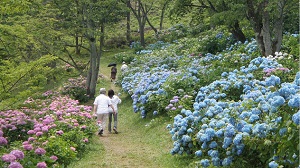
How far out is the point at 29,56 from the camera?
17.4 meters

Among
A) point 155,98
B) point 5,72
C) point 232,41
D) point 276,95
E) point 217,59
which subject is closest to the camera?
point 276,95

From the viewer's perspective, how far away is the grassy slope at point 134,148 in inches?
303

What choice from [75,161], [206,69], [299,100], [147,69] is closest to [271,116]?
[299,100]

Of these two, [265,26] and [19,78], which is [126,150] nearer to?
[19,78]

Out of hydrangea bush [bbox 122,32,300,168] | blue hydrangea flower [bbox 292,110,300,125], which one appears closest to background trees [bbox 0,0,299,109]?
hydrangea bush [bbox 122,32,300,168]

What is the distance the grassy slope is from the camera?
7691mm

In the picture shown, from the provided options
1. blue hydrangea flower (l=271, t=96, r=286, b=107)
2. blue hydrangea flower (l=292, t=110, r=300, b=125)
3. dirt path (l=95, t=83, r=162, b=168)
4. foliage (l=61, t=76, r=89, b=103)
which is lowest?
dirt path (l=95, t=83, r=162, b=168)

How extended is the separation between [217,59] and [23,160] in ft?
28.4

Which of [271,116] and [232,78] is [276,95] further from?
[232,78]

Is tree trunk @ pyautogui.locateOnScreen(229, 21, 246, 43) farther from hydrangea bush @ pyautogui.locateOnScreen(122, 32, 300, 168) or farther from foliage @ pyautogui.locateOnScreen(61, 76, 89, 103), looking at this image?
foliage @ pyautogui.locateOnScreen(61, 76, 89, 103)

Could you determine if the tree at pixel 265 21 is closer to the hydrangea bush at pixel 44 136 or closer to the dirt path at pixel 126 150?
the dirt path at pixel 126 150

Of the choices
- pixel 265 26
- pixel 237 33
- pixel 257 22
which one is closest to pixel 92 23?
pixel 237 33

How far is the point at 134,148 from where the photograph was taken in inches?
367

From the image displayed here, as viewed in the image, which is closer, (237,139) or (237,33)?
(237,139)
